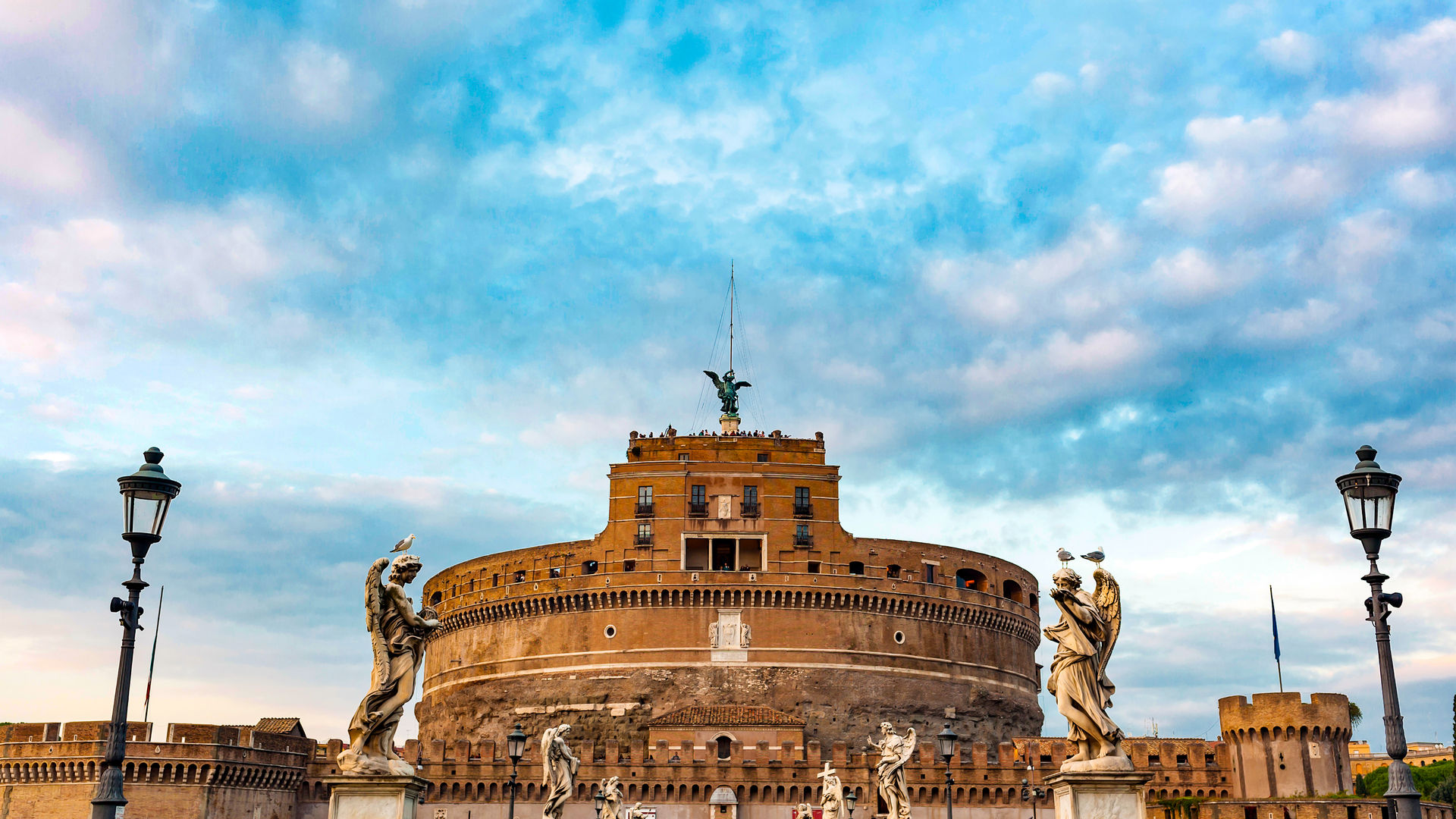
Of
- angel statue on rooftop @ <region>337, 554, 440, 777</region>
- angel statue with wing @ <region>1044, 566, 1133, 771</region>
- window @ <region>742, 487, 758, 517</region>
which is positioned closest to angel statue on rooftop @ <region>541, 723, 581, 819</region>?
angel statue on rooftop @ <region>337, 554, 440, 777</region>

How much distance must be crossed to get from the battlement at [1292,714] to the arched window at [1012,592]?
46.3 ft

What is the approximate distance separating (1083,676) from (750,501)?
5918 cm

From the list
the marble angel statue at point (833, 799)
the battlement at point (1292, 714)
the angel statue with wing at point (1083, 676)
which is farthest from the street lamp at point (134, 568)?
the battlement at point (1292, 714)

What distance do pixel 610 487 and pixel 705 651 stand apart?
1049 cm

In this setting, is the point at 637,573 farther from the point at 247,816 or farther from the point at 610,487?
the point at 247,816

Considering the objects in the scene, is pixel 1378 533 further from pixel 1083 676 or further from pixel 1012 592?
pixel 1012 592

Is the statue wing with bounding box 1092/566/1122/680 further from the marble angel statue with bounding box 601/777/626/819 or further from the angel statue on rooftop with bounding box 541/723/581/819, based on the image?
the marble angel statue with bounding box 601/777/626/819

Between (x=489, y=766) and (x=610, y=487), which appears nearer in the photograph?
(x=489, y=766)

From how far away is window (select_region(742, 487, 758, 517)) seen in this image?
71.5 meters

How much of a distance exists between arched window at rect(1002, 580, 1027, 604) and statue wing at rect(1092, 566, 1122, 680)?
65.0m

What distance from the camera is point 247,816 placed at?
195 feet

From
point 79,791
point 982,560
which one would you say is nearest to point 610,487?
point 982,560

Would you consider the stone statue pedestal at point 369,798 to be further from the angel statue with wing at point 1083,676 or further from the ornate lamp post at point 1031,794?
the ornate lamp post at point 1031,794

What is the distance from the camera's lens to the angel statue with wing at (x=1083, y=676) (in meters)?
12.5
